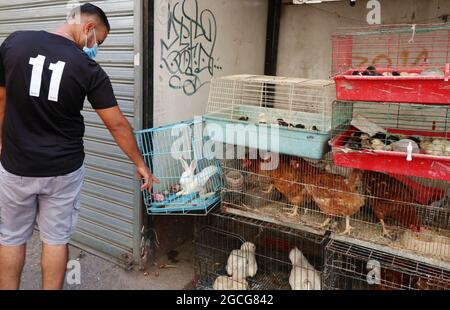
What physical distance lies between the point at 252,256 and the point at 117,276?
54.8 inches

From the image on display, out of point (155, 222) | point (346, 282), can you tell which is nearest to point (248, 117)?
point (155, 222)

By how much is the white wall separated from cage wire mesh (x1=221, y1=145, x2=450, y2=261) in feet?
2.81

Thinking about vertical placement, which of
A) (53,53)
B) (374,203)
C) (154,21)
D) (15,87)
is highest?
(154,21)

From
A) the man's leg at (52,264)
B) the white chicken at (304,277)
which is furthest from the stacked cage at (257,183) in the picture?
the man's leg at (52,264)

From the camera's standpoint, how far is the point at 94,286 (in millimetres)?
3705

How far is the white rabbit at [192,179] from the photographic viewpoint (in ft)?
11.7

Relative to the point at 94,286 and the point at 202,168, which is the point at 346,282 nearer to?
the point at 202,168

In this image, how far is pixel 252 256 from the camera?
385 cm

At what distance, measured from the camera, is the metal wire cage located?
9.66 feet

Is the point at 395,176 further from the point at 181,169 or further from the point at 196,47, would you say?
the point at 196,47

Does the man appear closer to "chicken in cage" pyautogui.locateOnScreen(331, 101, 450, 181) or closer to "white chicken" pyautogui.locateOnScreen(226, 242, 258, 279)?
"white chicken" pyautogui.locateOnScreen(226, 242, 258, 279)

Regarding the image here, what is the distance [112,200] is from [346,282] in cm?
251

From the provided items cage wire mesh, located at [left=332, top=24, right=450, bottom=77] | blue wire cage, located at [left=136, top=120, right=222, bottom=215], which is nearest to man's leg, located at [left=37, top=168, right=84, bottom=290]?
blue wire cage, located at [left=136, top=120, right=222, bottom=215]

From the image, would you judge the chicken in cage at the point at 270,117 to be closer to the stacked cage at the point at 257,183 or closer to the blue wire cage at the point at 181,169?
the stacked cage at the point at 257,183
